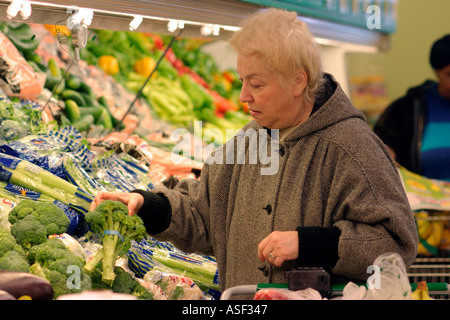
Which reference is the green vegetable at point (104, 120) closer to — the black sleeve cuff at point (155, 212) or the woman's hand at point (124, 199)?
the black sleeve cuff at point (155, 212)

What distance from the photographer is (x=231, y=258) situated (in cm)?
229

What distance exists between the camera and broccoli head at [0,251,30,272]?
166 cm

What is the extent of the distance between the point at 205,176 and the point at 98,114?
1.68m

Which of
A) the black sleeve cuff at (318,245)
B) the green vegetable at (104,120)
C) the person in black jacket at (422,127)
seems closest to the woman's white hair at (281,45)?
the black sleeve cuff at (318,245)

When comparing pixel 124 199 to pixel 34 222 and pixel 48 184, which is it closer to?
pixel 34 222

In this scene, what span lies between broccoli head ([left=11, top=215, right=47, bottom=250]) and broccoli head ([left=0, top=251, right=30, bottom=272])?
0.51ft

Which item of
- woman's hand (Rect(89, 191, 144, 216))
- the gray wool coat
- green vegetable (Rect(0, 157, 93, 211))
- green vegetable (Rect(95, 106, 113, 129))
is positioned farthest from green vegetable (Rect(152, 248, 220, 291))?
green vegetable (Rect(95, 106, 113, 129))

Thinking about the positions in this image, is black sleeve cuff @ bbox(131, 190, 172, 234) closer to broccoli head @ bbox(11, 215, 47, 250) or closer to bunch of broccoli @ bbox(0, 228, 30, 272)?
broccoli head @ bbox(11, 215, 47, 250)

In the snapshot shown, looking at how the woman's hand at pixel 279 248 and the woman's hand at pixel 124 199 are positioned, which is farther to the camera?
the woman's hand at pixel 124 199

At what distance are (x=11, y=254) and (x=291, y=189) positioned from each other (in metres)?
0.98

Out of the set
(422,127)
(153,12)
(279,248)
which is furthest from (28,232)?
(422,127)

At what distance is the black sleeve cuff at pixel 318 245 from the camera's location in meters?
1.91

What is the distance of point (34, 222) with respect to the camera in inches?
76.5
